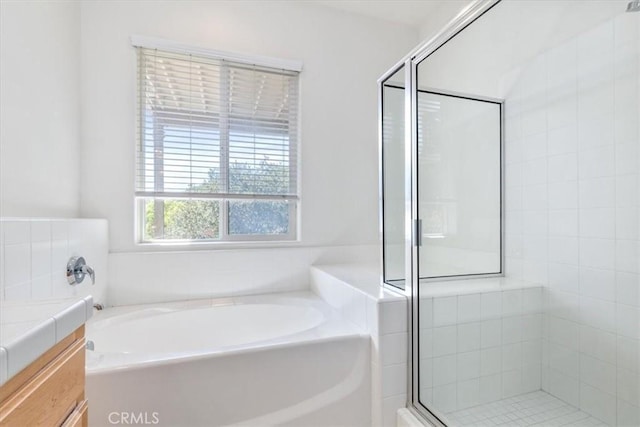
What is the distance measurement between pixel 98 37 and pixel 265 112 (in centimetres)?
111

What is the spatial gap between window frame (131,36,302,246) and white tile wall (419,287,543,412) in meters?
1.22

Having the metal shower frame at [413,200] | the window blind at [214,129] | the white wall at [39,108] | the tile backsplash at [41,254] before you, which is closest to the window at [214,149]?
the window blind at [214,129]

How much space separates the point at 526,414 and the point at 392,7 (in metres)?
2.84

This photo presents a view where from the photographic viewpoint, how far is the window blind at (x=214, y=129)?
7.11 feet

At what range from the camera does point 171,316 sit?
76.8 inches

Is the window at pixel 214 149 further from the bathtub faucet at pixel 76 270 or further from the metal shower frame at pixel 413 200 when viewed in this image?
the metal shower frame at pixel 413 200

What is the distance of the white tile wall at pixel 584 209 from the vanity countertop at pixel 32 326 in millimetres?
2090

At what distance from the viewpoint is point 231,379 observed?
1318mm

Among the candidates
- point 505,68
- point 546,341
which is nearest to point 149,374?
point 546,341

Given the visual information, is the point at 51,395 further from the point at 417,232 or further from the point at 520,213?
the point at 520,213

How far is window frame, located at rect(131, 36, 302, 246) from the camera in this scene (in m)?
2.14

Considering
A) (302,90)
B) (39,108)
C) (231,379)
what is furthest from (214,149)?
(231,379)

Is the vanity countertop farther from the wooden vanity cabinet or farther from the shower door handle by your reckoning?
the shower door handle

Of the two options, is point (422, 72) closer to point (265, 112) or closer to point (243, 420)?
point (265, 112)
